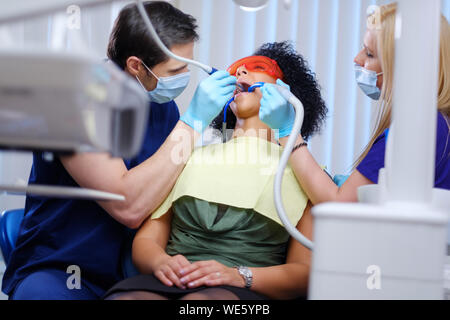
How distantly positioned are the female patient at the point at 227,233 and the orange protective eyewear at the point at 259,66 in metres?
0.06

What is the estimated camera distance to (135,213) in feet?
4.69

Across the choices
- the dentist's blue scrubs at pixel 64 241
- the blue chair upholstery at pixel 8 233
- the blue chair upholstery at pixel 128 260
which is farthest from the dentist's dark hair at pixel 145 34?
the blue chair upholstery at pixel 8 233

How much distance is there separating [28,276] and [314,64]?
1.72 metres

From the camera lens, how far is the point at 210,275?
4.02 feet

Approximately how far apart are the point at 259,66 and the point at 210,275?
0.80 meters

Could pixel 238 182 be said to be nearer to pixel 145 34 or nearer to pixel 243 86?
pixel 243 86

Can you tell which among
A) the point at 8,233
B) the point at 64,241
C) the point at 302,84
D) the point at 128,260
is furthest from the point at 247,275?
the point at 8,233

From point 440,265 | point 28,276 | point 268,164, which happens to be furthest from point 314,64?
point 440,265

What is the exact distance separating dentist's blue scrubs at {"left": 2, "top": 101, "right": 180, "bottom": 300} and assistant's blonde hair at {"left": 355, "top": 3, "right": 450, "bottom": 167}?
714 mm

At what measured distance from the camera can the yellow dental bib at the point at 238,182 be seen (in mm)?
1429

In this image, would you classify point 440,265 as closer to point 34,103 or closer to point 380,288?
point 380,288

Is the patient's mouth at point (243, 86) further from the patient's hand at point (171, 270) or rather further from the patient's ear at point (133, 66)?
the patient's hand at point (171, 270)
